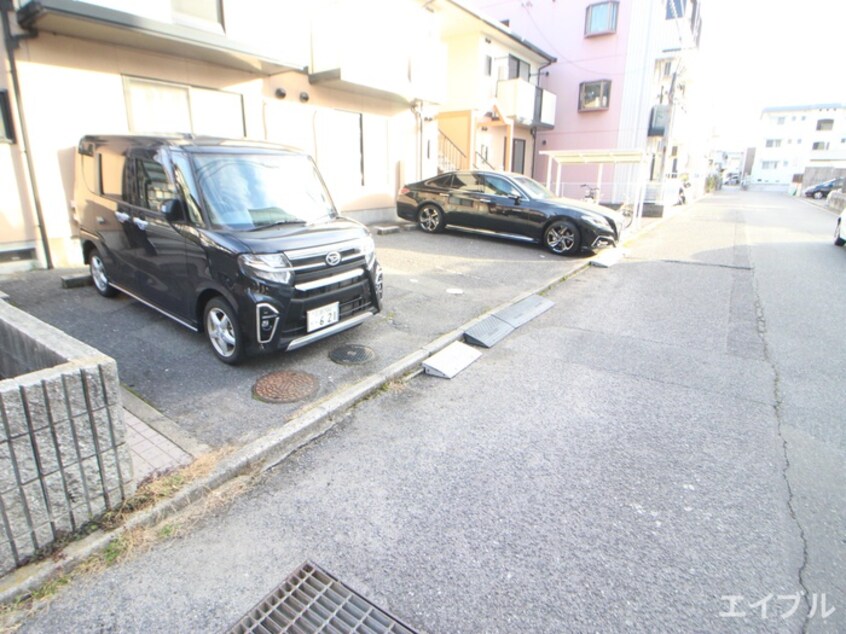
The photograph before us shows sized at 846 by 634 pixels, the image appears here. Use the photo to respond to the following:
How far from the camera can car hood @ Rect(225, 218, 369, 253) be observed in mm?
3730

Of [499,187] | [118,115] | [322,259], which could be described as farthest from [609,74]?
[322,259]

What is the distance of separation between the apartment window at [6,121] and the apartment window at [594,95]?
20.7 meters

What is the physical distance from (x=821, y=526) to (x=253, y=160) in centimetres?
505

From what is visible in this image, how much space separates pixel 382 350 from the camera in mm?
4566

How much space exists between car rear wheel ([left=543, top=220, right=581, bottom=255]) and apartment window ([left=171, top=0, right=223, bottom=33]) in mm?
6905

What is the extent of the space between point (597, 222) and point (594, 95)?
48.7ft

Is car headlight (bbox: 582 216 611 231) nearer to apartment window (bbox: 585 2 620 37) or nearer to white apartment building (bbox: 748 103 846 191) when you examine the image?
apartment window (bbox: 585 2 620 37)

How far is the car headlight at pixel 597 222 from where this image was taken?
29.1 ft

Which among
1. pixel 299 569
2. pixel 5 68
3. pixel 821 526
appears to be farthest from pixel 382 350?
pixel 5 68

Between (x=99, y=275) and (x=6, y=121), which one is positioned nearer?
(x=99, y=275)

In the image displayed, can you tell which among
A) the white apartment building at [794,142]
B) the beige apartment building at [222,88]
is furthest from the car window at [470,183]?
the white apartment building at [794,142]

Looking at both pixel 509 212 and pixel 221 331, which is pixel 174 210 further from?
pixel 509 212

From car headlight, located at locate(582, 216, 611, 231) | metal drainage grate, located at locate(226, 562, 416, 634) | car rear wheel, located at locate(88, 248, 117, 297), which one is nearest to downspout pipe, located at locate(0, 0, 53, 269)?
car rear wheel, located at locate(88, 248, 117, 297)

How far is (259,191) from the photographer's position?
14.2 ft
